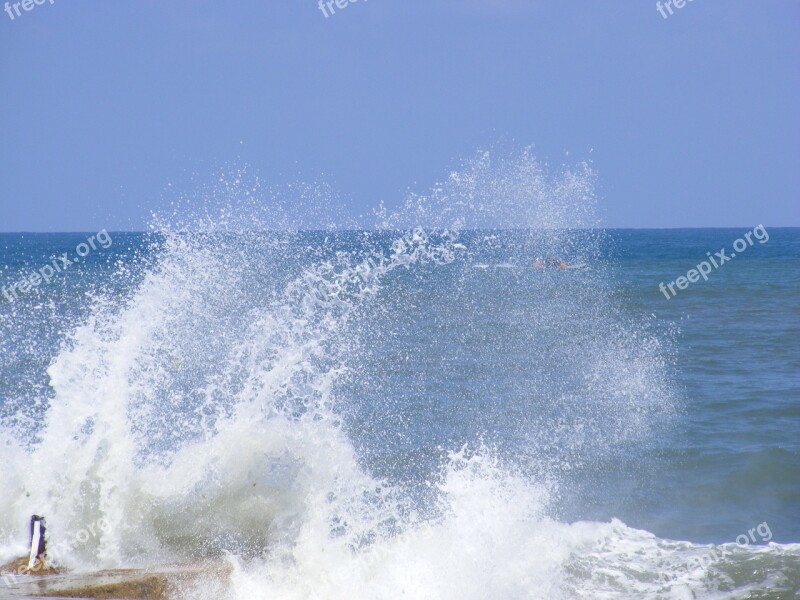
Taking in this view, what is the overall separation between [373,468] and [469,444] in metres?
1.60

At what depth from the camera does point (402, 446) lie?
11219 millimetres

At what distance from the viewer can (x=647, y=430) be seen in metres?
12.1

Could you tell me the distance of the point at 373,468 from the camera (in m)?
10.4

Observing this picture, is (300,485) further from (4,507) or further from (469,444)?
(469,444)

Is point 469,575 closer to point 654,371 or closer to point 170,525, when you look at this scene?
point 170,525

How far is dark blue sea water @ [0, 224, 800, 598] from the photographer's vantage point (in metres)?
7.81

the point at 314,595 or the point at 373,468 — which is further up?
the point at 373,468

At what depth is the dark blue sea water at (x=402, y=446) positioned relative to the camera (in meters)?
7.81

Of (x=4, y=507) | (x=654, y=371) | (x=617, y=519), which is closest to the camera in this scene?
(x=4, y=507)

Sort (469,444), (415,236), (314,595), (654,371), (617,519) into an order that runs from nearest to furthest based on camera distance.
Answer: (314,595), (617,519), (415,236), (469,444), (654,371)

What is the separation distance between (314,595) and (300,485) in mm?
1705

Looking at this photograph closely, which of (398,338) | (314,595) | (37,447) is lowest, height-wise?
(314,595)

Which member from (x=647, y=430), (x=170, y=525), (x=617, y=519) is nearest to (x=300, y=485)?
(x=170, y=525)

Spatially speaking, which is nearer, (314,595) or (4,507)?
(314,595)
